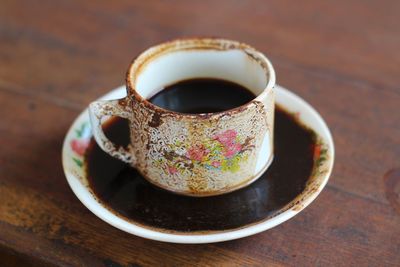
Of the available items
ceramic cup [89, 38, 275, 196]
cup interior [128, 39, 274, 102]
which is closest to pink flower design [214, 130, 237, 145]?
ceramic cup [89, 38, 275, 196]

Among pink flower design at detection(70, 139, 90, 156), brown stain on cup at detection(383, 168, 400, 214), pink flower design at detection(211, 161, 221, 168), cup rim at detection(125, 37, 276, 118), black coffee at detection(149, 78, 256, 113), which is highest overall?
cup rim at detection(125, 37, 276, 118)

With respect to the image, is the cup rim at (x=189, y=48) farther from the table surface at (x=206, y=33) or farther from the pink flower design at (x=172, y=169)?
the table surface at (x=206, y=33)

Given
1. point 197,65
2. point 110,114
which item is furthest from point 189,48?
point 110,114

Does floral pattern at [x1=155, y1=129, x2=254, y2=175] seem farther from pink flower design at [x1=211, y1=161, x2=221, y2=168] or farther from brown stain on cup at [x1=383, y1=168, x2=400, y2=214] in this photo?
brown stain on cup at [x1=383, y1=168, x2=400, y2=214]

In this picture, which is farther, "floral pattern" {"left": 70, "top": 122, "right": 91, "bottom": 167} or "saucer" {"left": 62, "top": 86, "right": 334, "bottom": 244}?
"floral pattern" {"left": 70, "top": 122, "right": 91, "bottom": 167}

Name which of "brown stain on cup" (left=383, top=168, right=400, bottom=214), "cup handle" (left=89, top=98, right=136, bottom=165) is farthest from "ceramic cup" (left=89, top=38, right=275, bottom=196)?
"brown stain on cup" (left=383, top=168, right=400, bottom=214)

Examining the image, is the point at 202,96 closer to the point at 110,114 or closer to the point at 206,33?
the point at 110,114

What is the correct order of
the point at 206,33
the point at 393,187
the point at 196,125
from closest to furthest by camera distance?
the point at 196,125 → the point at 393,187 → the point at 206,33

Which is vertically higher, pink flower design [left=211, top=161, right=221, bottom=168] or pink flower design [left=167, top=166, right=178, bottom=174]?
pink flower design [left=211, top=161, right=221, bottom=168]
